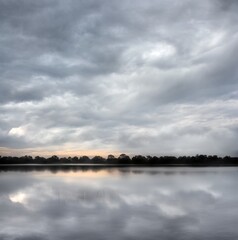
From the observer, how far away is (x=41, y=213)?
2292 centimetres

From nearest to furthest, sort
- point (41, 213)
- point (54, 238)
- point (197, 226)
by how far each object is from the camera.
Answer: point (54, 238) → point (197, 226) → point (41, 213)

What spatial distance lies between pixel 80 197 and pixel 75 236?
600 inches

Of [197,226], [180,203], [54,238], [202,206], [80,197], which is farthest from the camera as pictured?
[80,197]

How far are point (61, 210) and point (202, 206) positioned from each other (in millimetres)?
10522

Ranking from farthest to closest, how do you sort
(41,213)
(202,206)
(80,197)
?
(80,197) < (202,206) < (41,213)

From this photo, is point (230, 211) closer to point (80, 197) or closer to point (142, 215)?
point (142, 215)

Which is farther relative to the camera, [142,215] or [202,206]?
[202,206]

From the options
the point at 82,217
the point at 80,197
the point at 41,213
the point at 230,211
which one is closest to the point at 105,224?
the point at 82,217

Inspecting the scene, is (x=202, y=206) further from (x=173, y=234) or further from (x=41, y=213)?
(x=41, y=213)

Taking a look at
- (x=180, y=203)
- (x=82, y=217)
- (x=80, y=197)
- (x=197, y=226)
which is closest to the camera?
(x=197, y=226)

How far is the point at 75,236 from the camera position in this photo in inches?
639

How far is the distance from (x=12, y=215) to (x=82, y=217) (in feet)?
15.3

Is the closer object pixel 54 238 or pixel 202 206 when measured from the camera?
pixel 54 238

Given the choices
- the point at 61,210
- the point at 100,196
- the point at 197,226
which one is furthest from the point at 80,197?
the point at 197,226
